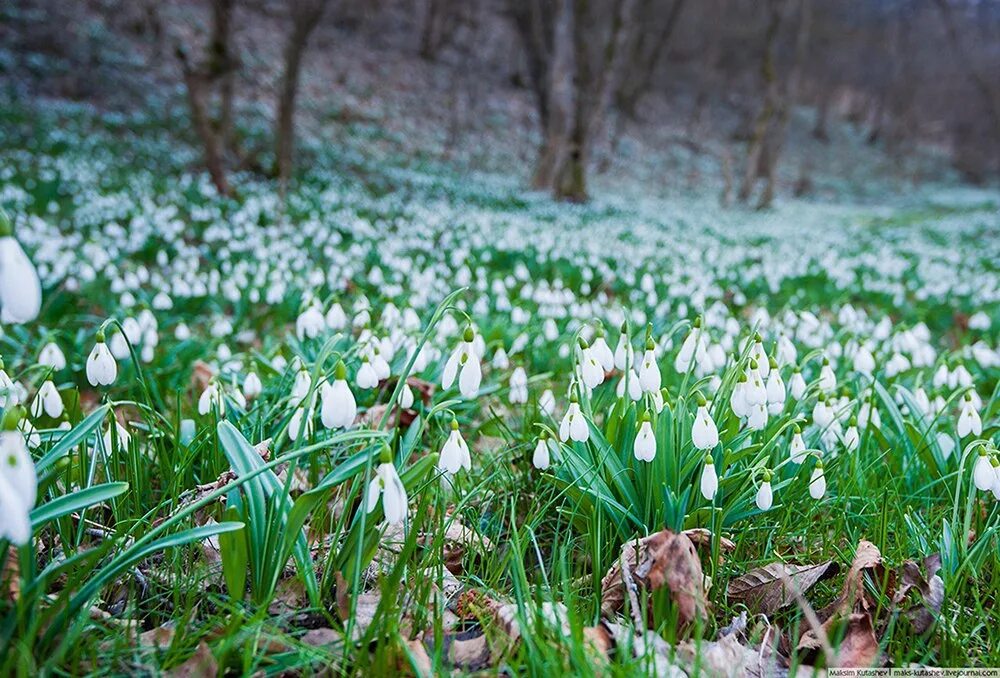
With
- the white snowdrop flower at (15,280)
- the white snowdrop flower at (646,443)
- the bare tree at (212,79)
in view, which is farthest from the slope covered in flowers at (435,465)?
the bare tree at (212,79)

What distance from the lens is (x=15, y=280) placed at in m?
0.95

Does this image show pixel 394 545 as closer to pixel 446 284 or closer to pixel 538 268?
pixel 446 284

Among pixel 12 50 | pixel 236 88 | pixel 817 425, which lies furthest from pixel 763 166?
pixel 817 425

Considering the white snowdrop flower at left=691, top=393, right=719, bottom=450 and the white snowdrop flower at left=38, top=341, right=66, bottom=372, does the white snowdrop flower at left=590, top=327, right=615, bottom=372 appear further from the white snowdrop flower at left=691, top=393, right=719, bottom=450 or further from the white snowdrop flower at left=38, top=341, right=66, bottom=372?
the white snowdrop flower at left=38, top=341, right=66, bottom=372

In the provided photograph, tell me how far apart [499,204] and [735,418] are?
10.2m

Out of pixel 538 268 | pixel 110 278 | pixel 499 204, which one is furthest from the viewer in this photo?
pixel 499 204

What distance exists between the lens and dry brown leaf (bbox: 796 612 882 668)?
1.39 metres

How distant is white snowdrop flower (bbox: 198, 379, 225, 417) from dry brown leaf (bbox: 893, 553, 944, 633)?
1.64 meters

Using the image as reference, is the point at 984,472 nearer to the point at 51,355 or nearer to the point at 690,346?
the point at 690,346

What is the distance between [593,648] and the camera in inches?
47.6

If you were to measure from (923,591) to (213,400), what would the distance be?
1.77 m

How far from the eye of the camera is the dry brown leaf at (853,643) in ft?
4.57

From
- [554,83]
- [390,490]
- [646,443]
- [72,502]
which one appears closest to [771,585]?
[646,443]

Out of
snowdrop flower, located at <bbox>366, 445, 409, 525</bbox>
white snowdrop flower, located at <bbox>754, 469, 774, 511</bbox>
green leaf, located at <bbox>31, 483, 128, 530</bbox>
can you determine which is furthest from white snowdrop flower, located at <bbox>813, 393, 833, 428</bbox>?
green leaf, located at <bbox>31, 483, 128, 530</bbox>
